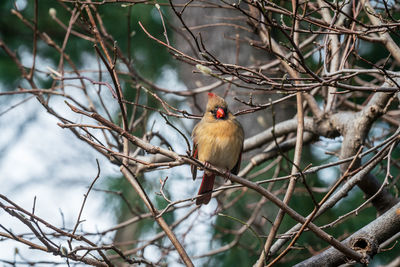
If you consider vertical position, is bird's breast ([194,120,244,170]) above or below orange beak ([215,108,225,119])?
below

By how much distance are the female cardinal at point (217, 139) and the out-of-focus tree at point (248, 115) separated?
236 millimetres

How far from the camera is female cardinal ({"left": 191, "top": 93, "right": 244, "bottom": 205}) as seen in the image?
11.7ft

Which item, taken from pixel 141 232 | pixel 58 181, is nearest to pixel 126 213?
pixel 141 232

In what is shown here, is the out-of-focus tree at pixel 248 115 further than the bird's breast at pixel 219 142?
No

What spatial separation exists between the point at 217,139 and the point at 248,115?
2.00m

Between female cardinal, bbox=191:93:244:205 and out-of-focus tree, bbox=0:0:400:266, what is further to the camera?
female cardinal, bbox=191:93:244:205

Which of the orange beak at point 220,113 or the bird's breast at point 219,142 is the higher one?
the orange beak at point 220,113

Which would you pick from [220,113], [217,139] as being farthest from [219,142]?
[220,113]

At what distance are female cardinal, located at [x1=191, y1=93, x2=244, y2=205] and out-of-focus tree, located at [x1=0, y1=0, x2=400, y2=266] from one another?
9.3 inches

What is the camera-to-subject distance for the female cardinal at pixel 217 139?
11.7 ft

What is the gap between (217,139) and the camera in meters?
3.55

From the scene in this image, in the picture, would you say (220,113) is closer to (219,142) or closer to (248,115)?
(219,142)

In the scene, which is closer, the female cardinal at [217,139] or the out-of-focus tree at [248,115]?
the out-of-focus tree at [248,115]

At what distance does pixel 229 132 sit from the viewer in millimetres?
3578
